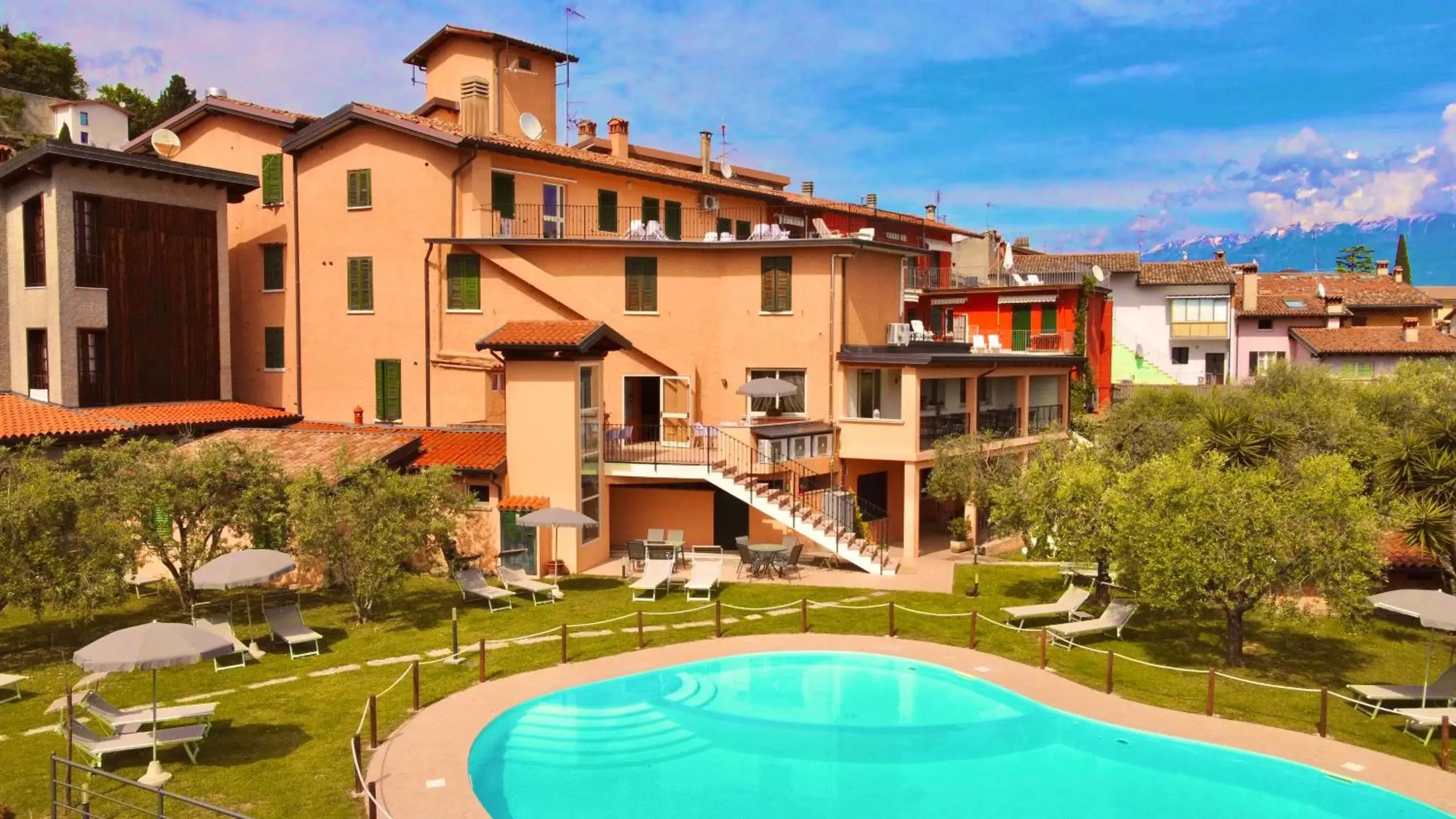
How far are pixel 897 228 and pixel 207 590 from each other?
34.4 meters

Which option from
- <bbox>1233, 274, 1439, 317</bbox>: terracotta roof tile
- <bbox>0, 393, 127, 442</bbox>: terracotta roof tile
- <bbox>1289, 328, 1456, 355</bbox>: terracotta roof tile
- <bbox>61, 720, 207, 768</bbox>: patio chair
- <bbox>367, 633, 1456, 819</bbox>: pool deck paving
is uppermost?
<bbox>1233, 274, 1439, 317</bbox>: terracotta roof tile

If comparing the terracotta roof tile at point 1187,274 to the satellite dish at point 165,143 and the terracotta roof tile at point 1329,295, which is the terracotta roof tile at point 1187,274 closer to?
the terracotta roof tile at point 1329,295

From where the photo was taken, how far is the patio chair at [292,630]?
18.2 metres

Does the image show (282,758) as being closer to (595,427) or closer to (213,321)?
(595,427)

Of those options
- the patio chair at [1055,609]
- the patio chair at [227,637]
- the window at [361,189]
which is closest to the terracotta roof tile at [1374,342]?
the patio chair at [1055,609]

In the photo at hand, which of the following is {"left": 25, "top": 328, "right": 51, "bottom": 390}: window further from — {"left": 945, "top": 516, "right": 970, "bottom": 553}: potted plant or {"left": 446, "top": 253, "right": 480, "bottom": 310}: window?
{"left": 945, "top": 516, "right": 970, "bottom": 553}: potted plant

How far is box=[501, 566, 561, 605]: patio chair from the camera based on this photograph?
22.4 m

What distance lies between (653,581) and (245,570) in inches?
341

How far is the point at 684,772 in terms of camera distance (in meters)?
14.3

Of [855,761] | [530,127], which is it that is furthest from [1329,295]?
[855,761]

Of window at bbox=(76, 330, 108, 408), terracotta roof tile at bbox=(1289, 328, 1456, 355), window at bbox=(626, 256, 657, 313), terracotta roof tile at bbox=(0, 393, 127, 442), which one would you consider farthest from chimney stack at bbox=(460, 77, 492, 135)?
terracotta roof tile at bbox=(1289, 328, 1456, 355)

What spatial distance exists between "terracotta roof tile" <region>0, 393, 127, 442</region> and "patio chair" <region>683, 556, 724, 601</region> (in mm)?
15554

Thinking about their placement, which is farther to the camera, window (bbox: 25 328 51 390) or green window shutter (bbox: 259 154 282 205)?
green window shutter (bbox: 259 154 282 205)

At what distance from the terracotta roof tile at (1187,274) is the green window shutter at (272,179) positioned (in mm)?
41905
